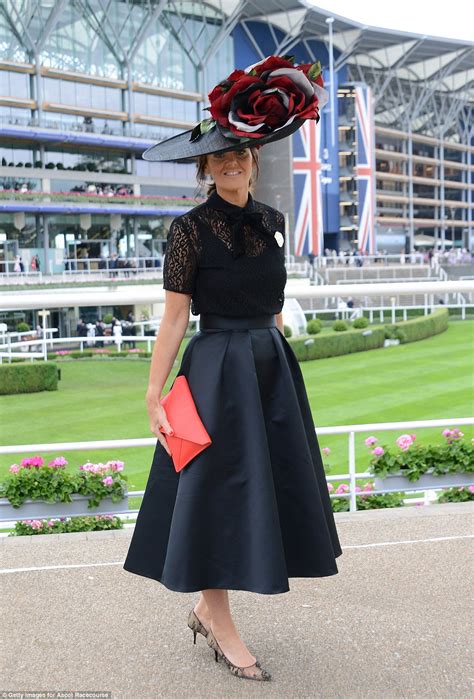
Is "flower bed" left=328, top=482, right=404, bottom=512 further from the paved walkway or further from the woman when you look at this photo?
the woman

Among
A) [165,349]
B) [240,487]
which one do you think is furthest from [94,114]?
[240,487]

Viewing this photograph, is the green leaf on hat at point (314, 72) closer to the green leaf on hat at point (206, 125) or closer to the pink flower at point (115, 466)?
the green leaf on hat at point (206, 125)

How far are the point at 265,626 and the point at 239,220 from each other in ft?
3.92

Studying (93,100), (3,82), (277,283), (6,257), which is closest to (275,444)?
(277,283)

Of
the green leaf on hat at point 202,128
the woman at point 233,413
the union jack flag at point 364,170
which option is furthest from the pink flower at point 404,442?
the union jack flag at point 364,170

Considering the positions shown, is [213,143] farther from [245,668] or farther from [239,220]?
[245,668]

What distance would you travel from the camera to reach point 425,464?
4.45m

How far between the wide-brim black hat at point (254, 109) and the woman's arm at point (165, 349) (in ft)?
1.29

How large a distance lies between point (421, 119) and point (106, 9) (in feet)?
149

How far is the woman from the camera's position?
97.2 inches

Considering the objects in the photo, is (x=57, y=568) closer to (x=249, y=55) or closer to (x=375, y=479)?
(x=375, y=479)

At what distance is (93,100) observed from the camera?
49.2 metres

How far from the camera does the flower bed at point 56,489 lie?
396 centimetres

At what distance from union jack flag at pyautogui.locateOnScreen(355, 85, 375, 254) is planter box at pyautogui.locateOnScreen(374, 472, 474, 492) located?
2355 inches
